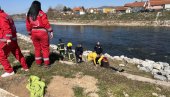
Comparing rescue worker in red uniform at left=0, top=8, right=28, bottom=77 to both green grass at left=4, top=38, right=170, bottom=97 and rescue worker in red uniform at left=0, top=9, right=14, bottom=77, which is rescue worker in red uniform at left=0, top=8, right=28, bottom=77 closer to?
rescue worker in red uniform at left=0, top=9, right=14, bottom=77

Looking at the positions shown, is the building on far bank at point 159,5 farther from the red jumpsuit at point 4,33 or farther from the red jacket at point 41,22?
the red jumpsuit at point 4,33

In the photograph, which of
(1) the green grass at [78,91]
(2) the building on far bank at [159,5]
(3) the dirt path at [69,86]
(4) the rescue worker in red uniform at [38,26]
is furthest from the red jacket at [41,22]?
(2) the building on far bank at [159,5]

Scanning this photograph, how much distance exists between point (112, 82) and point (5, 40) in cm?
395

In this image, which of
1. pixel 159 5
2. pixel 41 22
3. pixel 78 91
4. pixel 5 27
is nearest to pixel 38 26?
pixel 41 22

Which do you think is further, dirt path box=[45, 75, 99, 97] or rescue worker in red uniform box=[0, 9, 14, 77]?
rescue worker in red uniform box=[0, 9, 14, 77]

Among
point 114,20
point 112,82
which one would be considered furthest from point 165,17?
point 112,82

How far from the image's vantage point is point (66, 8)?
169m

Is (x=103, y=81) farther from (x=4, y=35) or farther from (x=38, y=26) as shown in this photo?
(x=4, y=35)

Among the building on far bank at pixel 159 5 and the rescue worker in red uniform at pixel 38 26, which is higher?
the rescue worker in red uniform at pixel 38 26

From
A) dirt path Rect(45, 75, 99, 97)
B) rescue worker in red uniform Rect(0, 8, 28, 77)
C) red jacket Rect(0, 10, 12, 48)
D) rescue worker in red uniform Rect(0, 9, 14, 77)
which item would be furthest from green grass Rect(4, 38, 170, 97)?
red jacket Rect(0, 10, 12, 48)

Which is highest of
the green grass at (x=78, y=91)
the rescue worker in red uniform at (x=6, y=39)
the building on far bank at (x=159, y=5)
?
the rescue worker in red uniform at (x=6, y=39)

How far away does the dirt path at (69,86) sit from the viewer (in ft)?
29.5

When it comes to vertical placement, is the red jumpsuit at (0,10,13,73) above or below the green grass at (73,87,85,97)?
above

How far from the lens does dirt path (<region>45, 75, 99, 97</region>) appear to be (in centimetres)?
900
